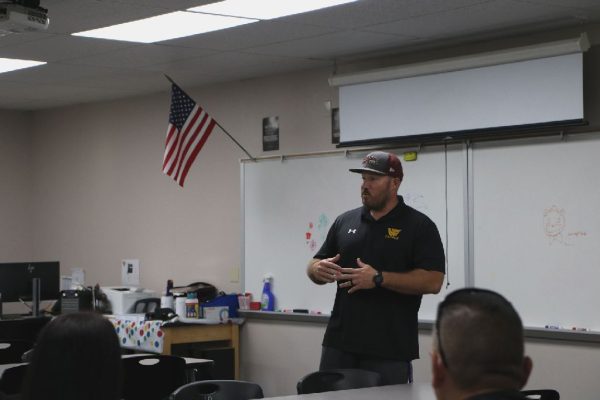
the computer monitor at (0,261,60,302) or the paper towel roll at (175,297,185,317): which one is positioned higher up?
the computer monitor at (0,261,60,302)

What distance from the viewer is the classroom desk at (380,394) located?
11.1 ft

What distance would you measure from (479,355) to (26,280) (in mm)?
6663

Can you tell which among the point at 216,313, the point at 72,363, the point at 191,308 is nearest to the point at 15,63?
the point at 191,308

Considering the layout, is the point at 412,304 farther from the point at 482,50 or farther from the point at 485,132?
the point at 482,50

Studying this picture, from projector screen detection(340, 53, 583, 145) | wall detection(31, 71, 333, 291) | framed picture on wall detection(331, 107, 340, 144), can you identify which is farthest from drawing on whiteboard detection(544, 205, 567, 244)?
wall detection(31, 71, 333, 291)

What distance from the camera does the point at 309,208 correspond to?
275 inches

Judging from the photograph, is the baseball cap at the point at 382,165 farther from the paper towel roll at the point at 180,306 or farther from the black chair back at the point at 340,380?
the paper towel roll at the point at 180,306

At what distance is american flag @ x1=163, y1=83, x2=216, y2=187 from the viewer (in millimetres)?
7176

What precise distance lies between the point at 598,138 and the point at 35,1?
10.4 feet

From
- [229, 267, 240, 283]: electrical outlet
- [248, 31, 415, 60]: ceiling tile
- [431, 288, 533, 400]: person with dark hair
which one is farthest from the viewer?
[229, 267, 240, 283]: electrical outlet

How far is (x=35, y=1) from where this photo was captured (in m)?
4.80

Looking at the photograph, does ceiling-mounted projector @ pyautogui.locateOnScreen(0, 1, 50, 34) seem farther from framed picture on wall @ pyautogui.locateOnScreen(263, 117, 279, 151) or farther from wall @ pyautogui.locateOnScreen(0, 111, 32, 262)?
wall @ pyautogui.locateOnScreen(0, 111, 32, 262)

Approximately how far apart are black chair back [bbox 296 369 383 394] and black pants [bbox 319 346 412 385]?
0.79ft

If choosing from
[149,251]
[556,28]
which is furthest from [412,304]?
[149,251]
